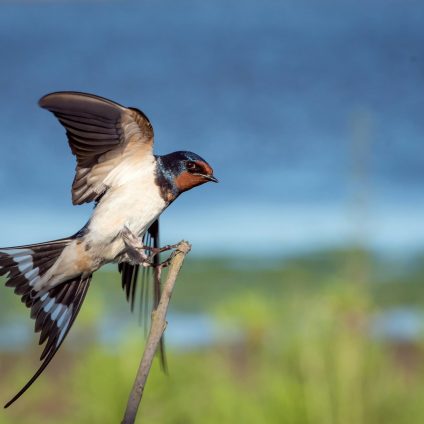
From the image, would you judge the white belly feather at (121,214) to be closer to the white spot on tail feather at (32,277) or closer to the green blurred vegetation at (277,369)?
the white spot on tail feather at (32,277)

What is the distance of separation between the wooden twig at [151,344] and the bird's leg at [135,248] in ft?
0.77

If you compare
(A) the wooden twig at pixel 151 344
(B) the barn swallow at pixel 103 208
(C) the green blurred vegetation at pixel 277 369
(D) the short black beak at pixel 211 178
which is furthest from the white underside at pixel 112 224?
(C) the green blurred vegetation at pixel 277 369

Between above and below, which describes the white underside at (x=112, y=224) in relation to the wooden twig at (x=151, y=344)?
above

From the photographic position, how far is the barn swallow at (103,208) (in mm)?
2000

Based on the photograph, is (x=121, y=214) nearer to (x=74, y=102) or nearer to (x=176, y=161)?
(x=176, y=161)

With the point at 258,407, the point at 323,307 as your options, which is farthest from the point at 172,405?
the point at 323,307

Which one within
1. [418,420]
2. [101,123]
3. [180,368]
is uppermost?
[101,123]

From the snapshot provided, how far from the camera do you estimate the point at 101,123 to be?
1.97 meters

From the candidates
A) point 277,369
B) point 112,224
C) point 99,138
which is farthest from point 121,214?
point 277,369

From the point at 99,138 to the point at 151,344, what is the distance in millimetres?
561

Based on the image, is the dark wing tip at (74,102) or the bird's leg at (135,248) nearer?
the dark wing tip at (74,102)

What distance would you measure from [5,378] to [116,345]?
1.35 meters

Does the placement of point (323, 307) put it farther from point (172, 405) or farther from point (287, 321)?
point (172, 405)

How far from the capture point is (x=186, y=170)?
2.08 metres
